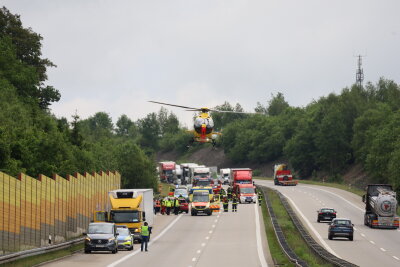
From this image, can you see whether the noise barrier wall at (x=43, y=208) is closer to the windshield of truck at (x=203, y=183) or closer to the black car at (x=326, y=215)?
the black car at (x=326, y=215)

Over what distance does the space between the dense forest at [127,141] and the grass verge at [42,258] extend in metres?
18.6

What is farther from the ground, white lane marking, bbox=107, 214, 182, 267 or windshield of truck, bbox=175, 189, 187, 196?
windshield of truck, bbox=175, 189, 187, 196

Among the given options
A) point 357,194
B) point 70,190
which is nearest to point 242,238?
point 70,190

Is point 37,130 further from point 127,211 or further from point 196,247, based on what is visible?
point 196,247

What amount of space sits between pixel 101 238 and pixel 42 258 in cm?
580

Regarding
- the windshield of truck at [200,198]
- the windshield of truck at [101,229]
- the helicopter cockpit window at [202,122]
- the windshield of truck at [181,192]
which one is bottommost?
the windshield of truck at [101,229]

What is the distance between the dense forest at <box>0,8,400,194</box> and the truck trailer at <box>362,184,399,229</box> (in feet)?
83.6

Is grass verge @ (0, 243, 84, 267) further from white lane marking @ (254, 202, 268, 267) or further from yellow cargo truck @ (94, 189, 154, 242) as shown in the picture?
white lane marking @ (254, 202, 268, 267)

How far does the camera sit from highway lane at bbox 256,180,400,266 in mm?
43594

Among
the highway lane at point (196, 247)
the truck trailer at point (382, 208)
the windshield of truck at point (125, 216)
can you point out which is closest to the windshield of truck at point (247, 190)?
the highway lane at point (196, 247)

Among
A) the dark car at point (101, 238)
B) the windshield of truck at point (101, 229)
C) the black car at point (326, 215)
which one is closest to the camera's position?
the dark car at point (101, 238)

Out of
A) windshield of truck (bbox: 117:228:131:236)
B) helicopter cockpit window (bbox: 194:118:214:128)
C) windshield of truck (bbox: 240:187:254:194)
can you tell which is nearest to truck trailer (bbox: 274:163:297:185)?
windshield of truck (bbox: 240:187:254:194)

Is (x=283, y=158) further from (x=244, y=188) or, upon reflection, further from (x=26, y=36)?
(x=244, y=188)

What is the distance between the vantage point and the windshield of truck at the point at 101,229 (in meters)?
41.6
